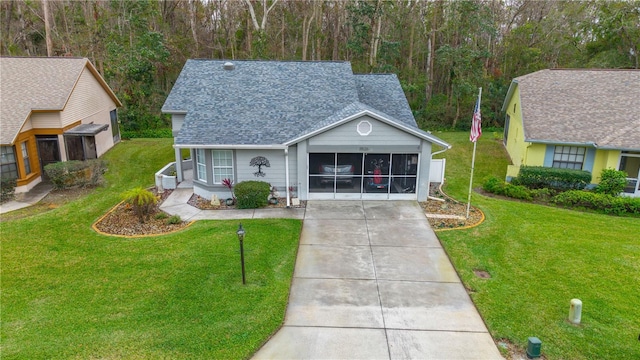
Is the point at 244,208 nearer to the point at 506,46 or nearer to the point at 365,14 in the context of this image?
the point at 365,14

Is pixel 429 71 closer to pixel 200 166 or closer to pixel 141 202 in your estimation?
pixel 200 166

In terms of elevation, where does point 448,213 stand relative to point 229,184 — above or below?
below

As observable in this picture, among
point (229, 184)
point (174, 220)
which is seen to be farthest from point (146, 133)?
point (174, 220)

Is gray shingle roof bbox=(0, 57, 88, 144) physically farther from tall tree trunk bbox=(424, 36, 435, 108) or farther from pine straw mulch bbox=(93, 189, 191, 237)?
tall tree trunk bbox=(424, 36, 435, 108)

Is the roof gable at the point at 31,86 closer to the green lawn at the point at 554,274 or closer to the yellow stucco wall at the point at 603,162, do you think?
the green lawn at the point at 554,274

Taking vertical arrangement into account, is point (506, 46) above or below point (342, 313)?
above

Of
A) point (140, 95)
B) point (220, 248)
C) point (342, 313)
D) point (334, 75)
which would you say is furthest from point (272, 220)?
point (140, 95)

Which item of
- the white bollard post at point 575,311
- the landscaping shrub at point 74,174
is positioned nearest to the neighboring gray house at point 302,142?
the landscaping shrub at point 74,174
